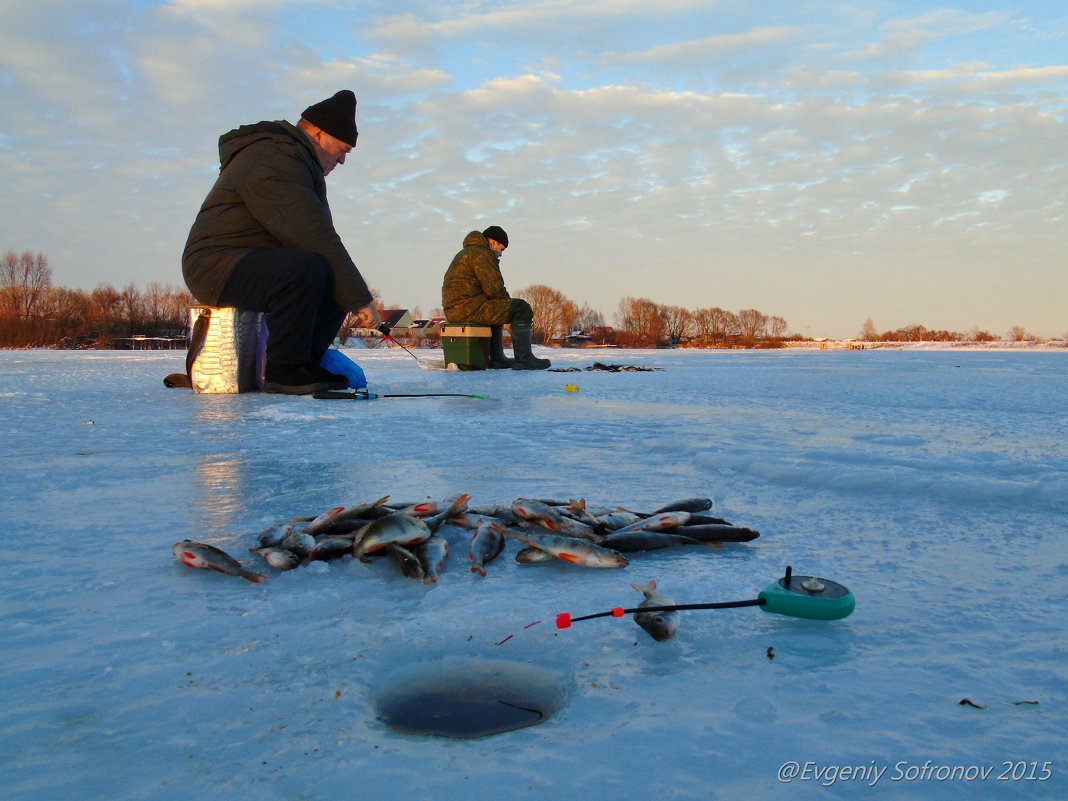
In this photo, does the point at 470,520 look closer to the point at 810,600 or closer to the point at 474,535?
the point at 474,535

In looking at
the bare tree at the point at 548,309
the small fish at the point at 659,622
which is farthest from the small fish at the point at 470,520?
the bare tree at the point at 548,309

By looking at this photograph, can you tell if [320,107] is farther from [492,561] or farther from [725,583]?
[725,583]

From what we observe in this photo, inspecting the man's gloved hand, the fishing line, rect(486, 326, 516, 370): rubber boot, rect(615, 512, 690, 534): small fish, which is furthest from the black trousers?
rect(486, 326, 516, 370): rubber boot

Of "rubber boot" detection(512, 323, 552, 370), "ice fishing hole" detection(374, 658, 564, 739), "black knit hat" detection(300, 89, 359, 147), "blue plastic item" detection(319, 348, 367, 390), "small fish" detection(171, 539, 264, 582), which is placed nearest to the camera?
"ice fishing hole" detection(374, 658, 564, 739)

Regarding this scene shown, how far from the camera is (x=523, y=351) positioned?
11602mm

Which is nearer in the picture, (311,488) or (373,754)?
(373,754)

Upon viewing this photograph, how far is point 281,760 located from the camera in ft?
2.96

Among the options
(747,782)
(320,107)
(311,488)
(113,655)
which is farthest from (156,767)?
(320,107)

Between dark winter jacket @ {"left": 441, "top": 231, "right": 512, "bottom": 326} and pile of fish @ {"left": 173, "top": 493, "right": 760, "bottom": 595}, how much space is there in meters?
8.58

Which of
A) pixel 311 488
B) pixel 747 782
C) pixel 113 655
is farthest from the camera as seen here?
pixel 311 488

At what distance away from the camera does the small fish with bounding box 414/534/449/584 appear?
1.62m

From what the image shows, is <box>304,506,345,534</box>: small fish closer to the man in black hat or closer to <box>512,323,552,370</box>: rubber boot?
the man in black hat

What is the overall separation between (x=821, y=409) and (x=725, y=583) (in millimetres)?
4123

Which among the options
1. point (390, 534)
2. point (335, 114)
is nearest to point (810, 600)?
point (390, 534)
